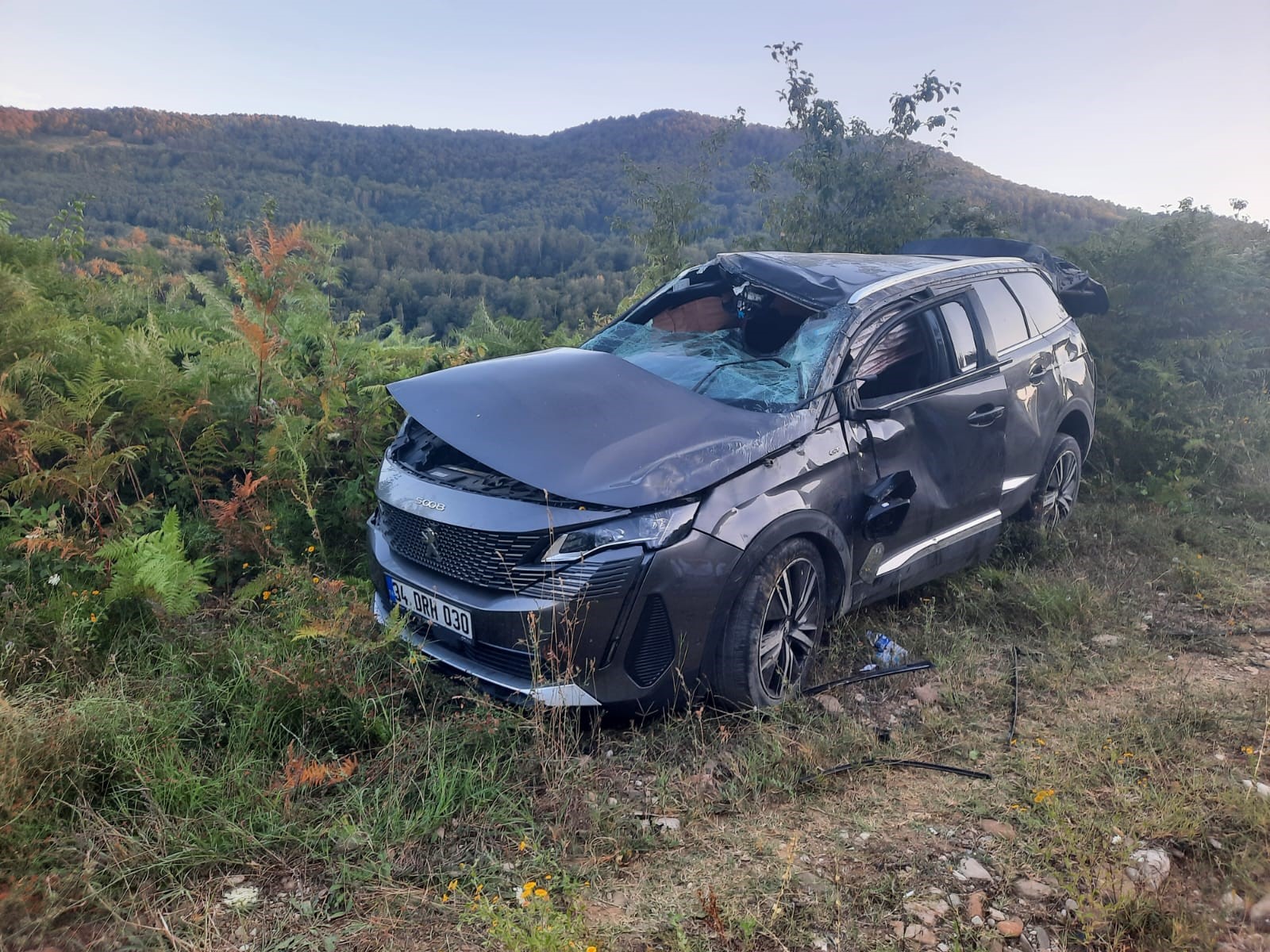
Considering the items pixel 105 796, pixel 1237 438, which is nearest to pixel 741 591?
pixel 105 796

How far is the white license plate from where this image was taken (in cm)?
313

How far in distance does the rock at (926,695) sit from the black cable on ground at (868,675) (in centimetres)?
11

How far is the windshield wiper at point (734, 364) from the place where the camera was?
3.91 metres

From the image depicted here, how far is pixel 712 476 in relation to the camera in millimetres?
3166

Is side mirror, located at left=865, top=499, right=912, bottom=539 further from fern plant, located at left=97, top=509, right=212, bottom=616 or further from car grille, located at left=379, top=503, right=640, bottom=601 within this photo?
fern plant, located at left=97, top=509, right=212, bottom=616

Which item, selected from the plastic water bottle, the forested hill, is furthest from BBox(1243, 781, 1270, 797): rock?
the forested hill

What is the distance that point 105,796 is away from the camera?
106 inches

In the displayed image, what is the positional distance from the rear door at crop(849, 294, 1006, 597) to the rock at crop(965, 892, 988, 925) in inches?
64.4

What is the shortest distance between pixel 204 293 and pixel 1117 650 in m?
5.99

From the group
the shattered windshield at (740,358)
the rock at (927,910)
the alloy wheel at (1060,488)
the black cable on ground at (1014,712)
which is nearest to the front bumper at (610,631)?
the shattered windshield at (740,358)

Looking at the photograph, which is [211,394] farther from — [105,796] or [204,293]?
[105,796]

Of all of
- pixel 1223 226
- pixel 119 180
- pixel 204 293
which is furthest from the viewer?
pixel 119 180

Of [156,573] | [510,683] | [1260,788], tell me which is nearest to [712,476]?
[510,683]

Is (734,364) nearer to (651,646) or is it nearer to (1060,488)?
(651,646)
